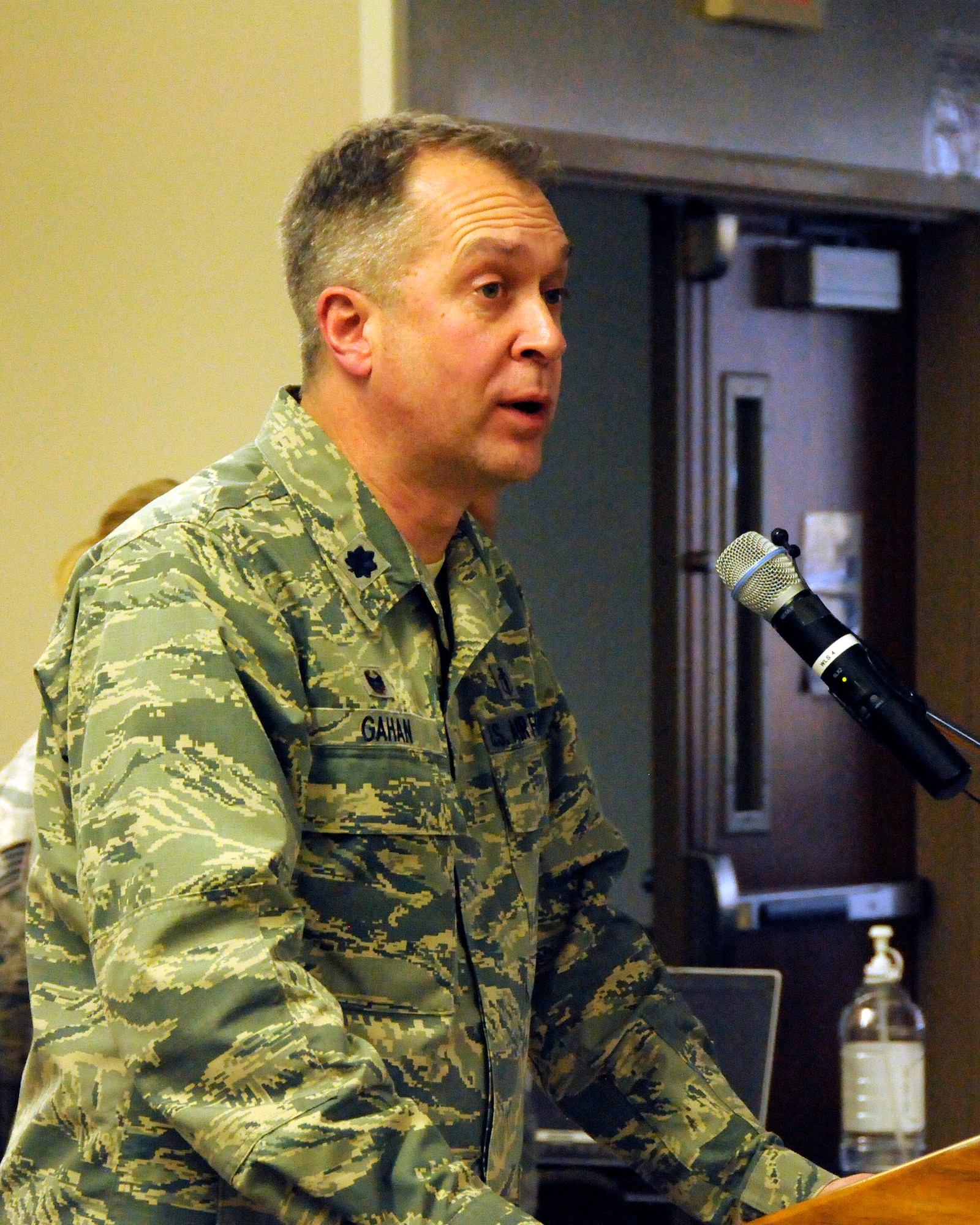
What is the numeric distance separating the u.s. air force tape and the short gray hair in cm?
47

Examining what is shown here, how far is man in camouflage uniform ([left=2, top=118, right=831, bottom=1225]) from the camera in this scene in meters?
1.03

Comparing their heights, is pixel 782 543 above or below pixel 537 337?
below

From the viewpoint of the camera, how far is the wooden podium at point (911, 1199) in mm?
972

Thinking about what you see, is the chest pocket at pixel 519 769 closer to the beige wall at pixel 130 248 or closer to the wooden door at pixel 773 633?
the beige wall at pixel 130 248

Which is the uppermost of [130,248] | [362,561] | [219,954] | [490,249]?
[130,248]

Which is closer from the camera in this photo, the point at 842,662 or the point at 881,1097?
the point at 842,662

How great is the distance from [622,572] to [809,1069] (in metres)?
1.71

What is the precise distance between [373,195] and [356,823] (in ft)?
1.74

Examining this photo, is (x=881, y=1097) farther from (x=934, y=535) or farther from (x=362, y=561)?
(x=362, y=561)

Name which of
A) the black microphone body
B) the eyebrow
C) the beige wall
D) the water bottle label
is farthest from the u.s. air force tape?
the beige wall

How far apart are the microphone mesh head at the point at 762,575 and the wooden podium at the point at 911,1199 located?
0.40 meters

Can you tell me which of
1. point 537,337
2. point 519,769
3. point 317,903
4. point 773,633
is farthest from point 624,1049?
point 773,633

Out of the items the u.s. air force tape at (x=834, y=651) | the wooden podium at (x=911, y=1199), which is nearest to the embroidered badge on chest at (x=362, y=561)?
the u.s. air force tape at (x=834, y=651)

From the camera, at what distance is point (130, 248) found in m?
2.84
